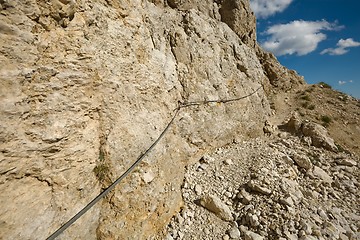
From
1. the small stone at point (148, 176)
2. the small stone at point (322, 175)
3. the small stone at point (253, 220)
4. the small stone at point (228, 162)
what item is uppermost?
the small stone at point (322, 175)

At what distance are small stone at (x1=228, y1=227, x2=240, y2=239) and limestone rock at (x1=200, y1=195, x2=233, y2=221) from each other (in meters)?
0.27

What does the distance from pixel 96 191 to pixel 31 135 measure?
1.34 metres

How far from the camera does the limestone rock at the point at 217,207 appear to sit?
4.81 metres

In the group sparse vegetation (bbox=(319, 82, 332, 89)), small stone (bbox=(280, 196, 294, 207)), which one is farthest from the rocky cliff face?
sparse vegetation (bbox=(319, 82, 332, 89))

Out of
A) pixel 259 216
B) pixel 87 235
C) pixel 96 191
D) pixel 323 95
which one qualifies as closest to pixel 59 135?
pixel 96 191

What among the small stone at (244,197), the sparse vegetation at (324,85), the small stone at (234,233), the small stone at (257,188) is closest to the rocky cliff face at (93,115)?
the small stone at (234,233)

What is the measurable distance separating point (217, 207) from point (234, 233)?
2.07 ft

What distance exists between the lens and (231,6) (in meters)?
10.7

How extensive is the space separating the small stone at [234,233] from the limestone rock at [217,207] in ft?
0.89

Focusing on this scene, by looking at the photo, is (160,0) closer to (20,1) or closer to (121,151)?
(20,1)

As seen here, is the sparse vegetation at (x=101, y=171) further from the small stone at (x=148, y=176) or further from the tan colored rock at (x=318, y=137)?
the tan colored rock at (x=318, y=137)

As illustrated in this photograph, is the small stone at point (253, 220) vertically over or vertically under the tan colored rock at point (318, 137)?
under

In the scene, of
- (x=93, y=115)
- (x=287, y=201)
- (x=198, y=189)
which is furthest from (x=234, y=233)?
(x=93, y=115)

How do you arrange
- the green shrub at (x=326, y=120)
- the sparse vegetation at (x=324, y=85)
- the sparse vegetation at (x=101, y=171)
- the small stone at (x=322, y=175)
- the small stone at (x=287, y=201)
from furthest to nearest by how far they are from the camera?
1. the sparse vegetation at (x=324, y=85)
2. the green shrub at (x=326, y=120)
3. the small stone at (x=322, y=175)
4. the small stone at (x=287, y=201)
5. the sparse vegetation at (x=101, y=171)
